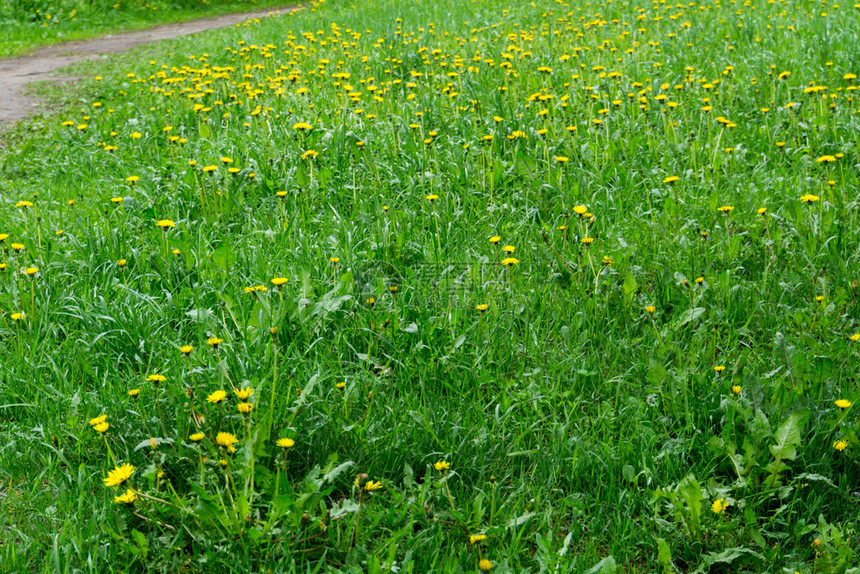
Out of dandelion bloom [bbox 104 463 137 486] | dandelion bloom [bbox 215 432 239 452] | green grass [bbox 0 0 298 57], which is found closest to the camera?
dandelion bloom [bbox 104 463 137 486]

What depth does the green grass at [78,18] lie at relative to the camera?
12.1 metres

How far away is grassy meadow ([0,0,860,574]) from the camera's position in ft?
6.17

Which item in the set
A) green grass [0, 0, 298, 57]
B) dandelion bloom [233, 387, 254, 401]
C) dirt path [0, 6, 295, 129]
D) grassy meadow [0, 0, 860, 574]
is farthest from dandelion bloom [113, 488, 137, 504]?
green grass [0, 0, 298, 57]

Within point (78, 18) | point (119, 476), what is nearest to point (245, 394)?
point (119, 476)

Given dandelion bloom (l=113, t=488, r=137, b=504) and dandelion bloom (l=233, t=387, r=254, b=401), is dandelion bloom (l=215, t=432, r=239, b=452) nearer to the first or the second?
dandelion bloom (l=233, t=387, r=254, b=401)

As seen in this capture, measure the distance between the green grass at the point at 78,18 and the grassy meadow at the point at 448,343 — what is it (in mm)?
8650

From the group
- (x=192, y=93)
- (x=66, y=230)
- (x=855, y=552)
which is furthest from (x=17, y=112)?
(x=855, y=552)

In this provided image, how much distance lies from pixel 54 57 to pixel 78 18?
440 cm

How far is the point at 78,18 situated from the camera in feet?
46.2

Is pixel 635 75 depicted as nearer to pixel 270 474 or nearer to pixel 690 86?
pixel 690 86

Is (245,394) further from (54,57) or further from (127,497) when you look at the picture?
(54,57)

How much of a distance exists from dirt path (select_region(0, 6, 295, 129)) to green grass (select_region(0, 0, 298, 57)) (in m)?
0.40

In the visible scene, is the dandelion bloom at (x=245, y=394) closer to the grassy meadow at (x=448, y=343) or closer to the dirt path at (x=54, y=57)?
the grassy meadow at (x=448, y=343)

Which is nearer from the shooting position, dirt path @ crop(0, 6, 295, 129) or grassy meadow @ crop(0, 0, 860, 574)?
grassy meadow @ crop(0, 0, 860, 574)
